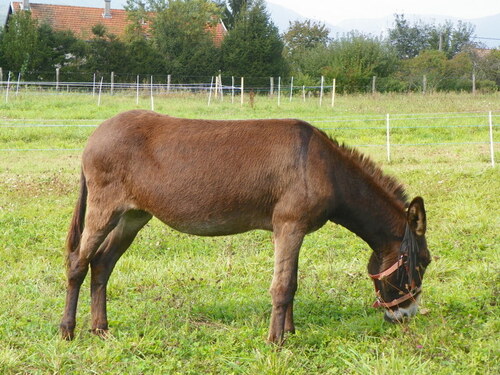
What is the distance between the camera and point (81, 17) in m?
46.2

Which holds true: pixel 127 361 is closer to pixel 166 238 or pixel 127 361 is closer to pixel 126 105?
pixel 166 238

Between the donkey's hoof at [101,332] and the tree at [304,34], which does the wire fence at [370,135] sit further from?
the tree at [304,34]

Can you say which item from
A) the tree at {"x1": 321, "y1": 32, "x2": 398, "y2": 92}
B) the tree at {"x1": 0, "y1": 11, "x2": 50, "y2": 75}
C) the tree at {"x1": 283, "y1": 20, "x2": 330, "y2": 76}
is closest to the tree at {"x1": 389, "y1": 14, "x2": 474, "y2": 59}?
the tree at {"x1": 283, "y1": 20, "x2": 330, "y2": 76}

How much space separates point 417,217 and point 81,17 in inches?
1799

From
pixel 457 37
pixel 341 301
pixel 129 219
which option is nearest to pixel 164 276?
pixel 129 219

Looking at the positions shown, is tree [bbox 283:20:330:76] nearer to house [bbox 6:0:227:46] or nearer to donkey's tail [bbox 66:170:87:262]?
house [bbox 6:0:227:46]

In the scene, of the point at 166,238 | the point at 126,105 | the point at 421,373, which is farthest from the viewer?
the point at 126,105

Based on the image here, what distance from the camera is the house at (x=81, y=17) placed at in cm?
4422

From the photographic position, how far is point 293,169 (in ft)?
15.5

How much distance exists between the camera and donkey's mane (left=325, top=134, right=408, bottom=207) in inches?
196

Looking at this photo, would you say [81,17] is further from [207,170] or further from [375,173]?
[375,173]

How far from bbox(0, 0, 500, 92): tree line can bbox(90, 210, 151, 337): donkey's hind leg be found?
3098 centimetres

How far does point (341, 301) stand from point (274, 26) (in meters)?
40.8

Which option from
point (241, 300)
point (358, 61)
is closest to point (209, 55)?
point (358, 61)
